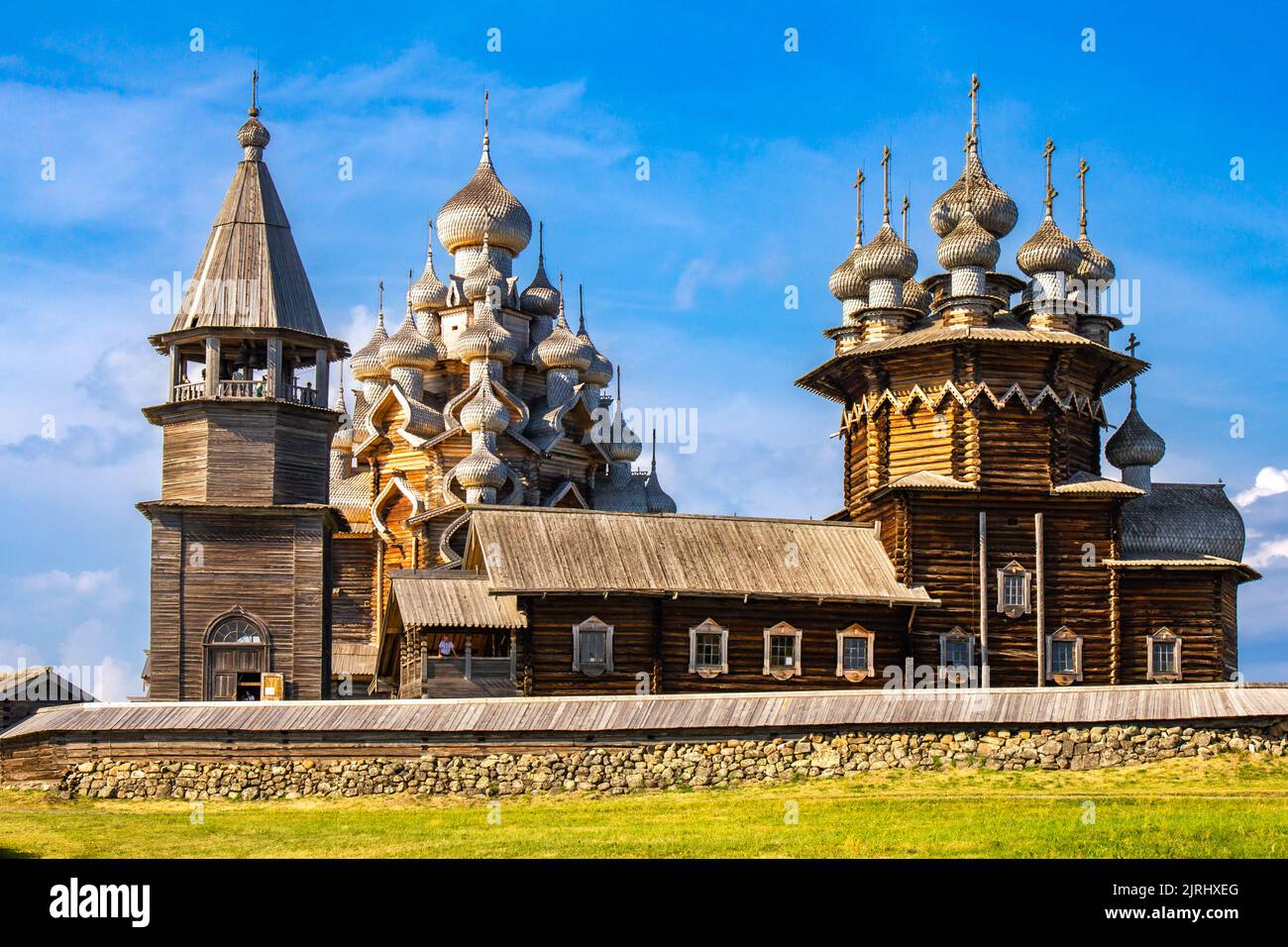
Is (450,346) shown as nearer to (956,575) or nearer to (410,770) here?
(956,575)

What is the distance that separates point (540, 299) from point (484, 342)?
4.67m

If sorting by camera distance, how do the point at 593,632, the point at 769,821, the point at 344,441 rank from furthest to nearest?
the point at 344,441
the point at 593,632
the point at 769,821

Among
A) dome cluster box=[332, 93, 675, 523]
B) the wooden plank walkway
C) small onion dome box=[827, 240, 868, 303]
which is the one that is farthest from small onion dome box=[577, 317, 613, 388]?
the wooden plank walkway

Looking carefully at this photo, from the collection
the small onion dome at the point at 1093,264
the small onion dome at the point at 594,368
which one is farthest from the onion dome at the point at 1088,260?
the small onion dome at the point at 594,368

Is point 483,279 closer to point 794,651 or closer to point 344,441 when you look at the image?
point 344,441

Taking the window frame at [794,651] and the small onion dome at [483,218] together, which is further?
the small onion dome at [483,218]

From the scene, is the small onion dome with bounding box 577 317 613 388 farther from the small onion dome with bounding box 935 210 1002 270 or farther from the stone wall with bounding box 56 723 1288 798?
the stone wall with bounding box 56 723 1288 798

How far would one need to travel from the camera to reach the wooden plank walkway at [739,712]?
3123 cm

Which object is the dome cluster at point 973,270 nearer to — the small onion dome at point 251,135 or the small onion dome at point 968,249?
the small onion dome at point 968,249

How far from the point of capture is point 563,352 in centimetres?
5638

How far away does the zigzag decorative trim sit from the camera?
A: 4119cm

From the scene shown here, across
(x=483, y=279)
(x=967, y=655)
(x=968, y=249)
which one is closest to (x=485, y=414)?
(x=483, y=279)

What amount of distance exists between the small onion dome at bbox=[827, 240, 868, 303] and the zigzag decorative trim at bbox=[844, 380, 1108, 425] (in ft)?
10.3

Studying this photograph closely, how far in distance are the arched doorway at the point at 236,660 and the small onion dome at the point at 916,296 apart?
1665cm
